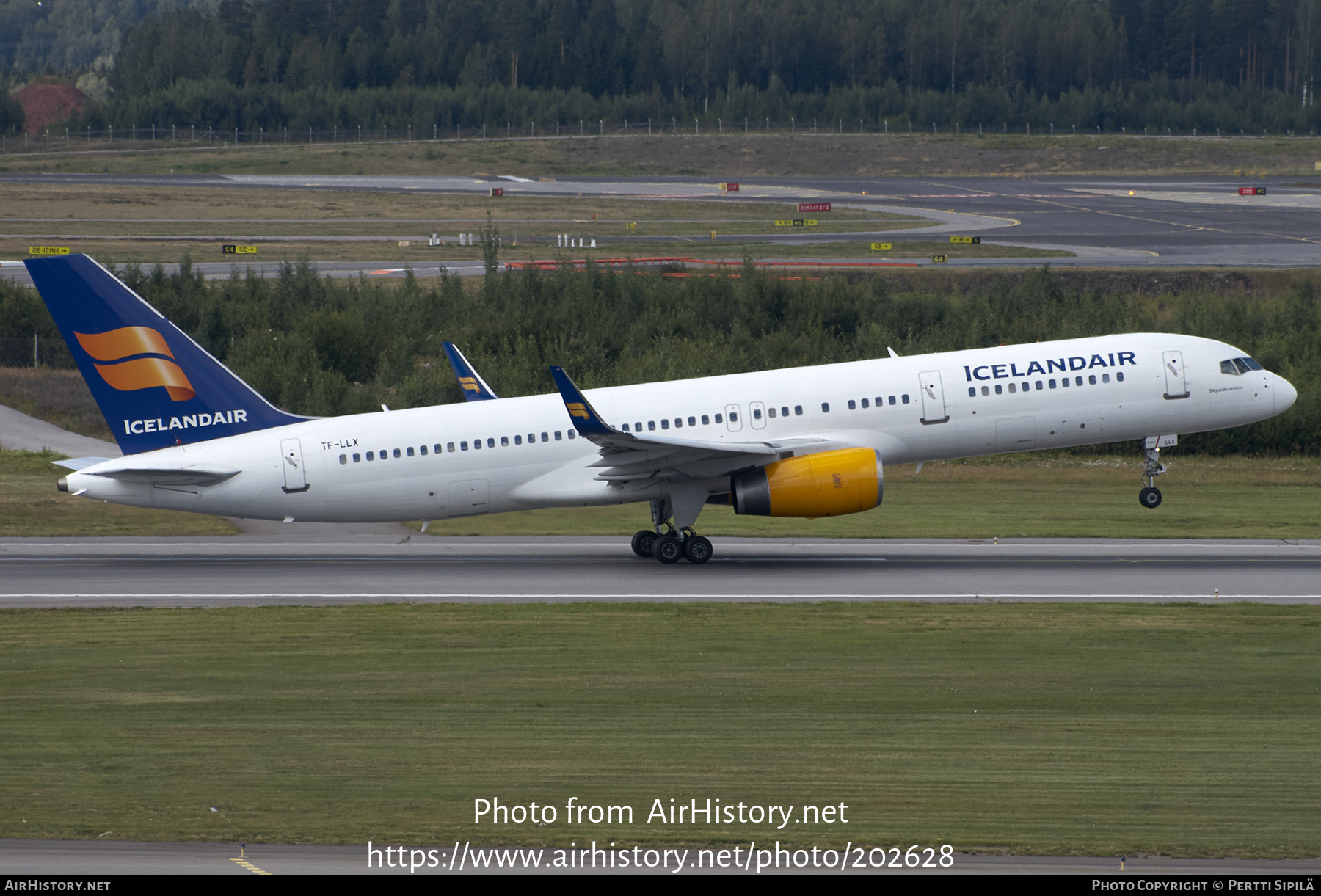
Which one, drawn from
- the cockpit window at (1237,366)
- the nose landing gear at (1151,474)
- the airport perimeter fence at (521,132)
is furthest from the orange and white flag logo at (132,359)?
the airport perimeter fence at (521,132)

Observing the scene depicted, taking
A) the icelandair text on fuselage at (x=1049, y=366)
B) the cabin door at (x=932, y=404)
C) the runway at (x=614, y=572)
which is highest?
the icelandair text on fuselage at (x=1049, y=366)

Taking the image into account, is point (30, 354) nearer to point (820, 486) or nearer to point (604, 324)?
point (604, 324)

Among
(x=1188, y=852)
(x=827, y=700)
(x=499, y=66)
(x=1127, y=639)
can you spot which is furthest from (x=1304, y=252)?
(x=499, y=66)

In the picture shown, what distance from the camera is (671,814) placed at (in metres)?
15.9

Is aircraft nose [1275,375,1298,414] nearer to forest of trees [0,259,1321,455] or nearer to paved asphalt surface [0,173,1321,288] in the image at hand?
forest of trees [0,259,1321,455]

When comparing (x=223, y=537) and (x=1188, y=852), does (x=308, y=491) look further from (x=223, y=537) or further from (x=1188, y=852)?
(x=1188, y=852)

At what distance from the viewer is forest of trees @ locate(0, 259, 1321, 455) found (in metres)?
60.0

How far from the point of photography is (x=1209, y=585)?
32750 millimetres

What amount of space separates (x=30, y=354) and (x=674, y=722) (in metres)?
52.9

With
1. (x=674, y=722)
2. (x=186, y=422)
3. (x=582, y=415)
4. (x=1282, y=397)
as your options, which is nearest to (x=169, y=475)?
(x=186, y=422)

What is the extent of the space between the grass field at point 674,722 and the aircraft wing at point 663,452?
4283 mm

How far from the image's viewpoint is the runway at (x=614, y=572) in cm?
3177

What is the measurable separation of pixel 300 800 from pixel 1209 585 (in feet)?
76.5

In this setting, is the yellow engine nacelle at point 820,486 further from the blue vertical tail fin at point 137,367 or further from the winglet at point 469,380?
the blue vertical tail fin at point 137,367
